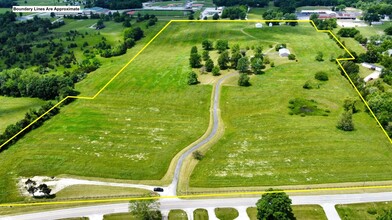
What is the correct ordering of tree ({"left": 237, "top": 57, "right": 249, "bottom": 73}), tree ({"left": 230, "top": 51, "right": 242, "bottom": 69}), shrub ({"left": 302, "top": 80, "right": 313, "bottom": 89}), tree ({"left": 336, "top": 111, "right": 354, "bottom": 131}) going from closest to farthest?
tree ({"left": 336, "top": 111, "right": 354, "bottom": 131})
shrub ({"left": 302, "top": 80, "right": 313, "bottom": 89})
tree ({"left": 237, "top": 57, "right": 249, "bottom": 73})
tree ({"left": 230, "top": 51, "right": 242, "bottom": 69})

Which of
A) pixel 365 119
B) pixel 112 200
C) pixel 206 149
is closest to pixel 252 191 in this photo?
pixel 206 149

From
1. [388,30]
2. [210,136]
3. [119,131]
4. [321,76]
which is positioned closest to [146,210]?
[210,136]

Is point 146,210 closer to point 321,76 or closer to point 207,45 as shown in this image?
point 321,76

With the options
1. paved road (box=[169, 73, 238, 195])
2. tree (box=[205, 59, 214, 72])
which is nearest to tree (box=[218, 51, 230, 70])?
tree (box=[205, 59, 214, 72])

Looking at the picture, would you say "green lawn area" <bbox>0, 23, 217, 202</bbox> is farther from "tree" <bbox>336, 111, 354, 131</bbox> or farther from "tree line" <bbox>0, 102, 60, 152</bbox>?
"tree" <bbox>336, 111, 354, 131</bbox>

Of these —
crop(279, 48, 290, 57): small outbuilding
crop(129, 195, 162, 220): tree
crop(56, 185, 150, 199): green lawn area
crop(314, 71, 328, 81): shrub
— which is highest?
crop(279, 48, 290, 57): small outbuilding
